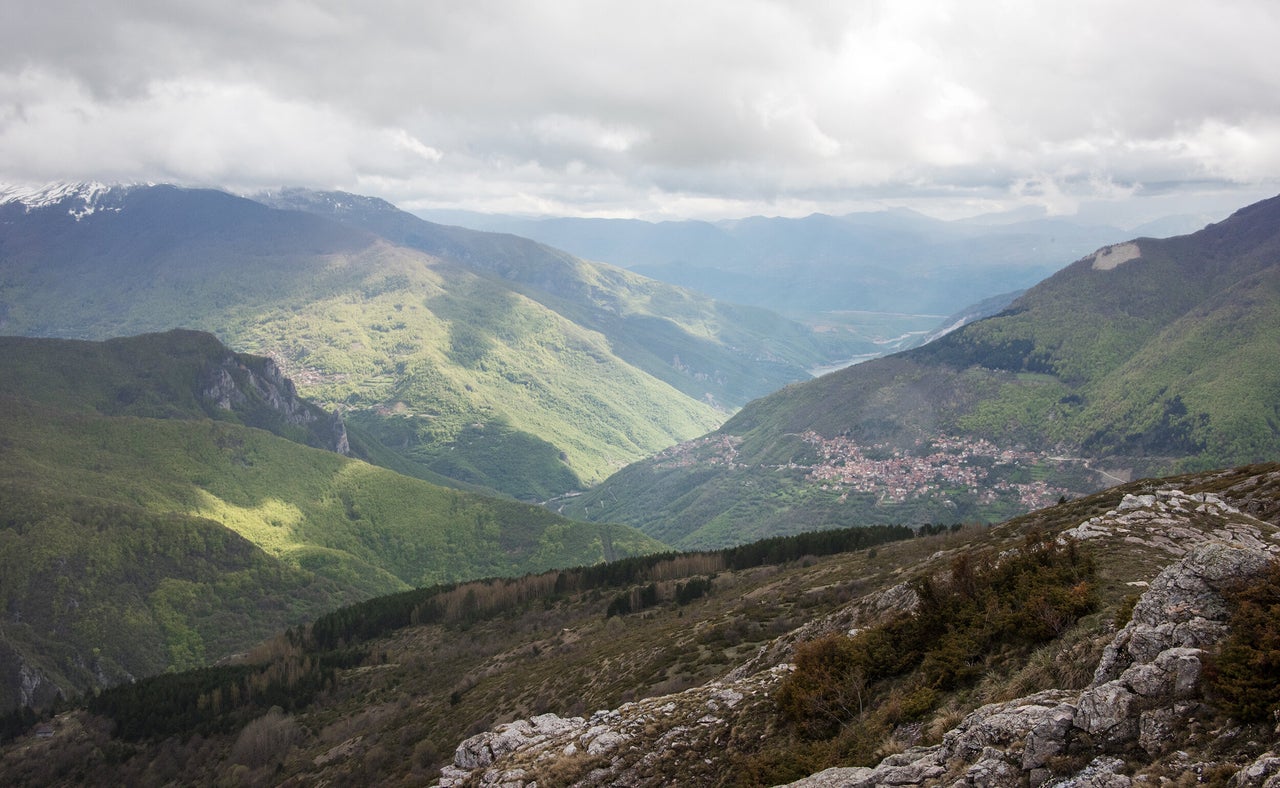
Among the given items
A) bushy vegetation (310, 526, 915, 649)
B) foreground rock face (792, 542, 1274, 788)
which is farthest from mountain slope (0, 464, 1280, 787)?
bushy vegetation (310, 526, 915, 649)

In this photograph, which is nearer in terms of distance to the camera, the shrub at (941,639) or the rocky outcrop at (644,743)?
the shrub at (941,639)

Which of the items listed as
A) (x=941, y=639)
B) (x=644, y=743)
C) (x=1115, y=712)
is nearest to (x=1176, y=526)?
(x=941, y=639)

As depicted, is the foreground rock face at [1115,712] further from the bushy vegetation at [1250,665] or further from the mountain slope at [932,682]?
the bushy vegetation at [1250,665]

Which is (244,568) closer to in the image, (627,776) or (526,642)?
(526,642)

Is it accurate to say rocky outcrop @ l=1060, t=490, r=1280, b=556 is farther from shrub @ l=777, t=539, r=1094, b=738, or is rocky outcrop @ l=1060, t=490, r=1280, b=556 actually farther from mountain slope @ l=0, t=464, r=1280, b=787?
shrub @ l=777, t=539, r=1094, b=738

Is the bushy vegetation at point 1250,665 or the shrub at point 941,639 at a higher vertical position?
the bushy vegetation at point 1250,665

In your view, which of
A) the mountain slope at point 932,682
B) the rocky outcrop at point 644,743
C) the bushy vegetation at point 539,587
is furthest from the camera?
the bushy vegetation at point 539,587

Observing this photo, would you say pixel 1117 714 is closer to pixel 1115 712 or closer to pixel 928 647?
pixel 1115 712

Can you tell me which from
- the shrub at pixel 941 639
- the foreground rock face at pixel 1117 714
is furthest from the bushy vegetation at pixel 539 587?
the foreground rock face at pixel 1117 714

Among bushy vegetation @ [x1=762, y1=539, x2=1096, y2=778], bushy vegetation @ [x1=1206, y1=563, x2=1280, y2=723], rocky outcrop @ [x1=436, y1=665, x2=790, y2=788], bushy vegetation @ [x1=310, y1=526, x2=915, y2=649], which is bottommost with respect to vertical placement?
bushy vegetation @ [x1=310, y1=526, x2=915, y2=649]

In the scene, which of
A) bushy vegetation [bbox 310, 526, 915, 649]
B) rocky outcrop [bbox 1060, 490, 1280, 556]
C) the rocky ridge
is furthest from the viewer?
bushy vegetation [bbox 310, 526, 915, 649]

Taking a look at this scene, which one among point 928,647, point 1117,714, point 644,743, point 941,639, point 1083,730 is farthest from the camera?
point 644,743

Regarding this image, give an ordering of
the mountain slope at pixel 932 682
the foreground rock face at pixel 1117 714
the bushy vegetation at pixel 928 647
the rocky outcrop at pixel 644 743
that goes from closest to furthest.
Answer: the foreground rock face at pixel 1117 714
the mountain slope at pixel 932 682
the bushy vegetation at pixel 928 647
the rocky outcrop at pixel 644 743

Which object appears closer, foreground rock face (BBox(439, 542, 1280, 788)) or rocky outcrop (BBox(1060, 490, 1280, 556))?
foreground rock face (BBox(439, 542, 1280, 788))
